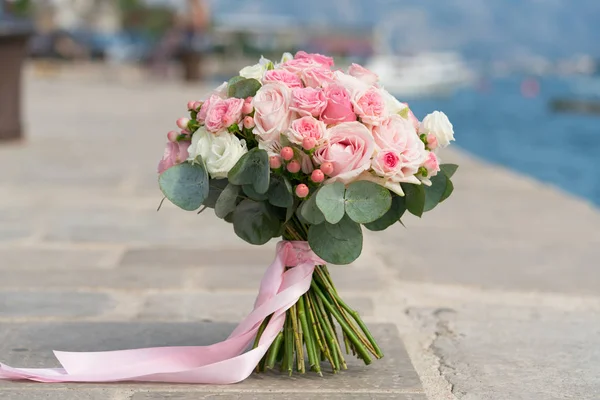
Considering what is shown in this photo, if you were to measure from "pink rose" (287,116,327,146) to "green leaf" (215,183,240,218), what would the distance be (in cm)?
24

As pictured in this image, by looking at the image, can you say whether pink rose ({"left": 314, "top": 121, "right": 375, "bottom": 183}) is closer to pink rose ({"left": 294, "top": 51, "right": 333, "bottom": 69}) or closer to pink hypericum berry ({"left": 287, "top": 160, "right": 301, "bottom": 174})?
pink hypericum berry ({"left": 287, "top": 160, "right": 301, "bottom": 174})

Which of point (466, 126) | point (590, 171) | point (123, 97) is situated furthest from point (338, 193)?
point (466, 126)

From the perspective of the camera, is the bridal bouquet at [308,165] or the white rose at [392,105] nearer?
the bridal bouquet at [308,165]

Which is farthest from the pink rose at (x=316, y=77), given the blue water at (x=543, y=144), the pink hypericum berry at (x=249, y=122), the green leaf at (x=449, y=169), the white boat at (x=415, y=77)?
the white boat at (x=415, y=77)

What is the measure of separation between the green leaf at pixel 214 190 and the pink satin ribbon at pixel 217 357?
0.26 metres

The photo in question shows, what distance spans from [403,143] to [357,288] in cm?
186

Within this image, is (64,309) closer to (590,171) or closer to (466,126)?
(590,171)

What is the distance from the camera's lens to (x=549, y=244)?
569 cm

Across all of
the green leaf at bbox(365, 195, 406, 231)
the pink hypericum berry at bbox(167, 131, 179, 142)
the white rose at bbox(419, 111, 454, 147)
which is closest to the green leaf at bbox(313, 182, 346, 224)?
the green leaf at bbox(365, 195, 406, 231)

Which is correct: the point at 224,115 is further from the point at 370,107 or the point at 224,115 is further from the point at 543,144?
the point at 543,144

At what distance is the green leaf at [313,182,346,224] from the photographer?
256 cm

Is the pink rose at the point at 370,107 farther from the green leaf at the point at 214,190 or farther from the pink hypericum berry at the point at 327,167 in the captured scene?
the green leaf at the point at 214,190

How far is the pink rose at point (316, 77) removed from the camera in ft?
8.98

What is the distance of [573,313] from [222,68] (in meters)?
51.7
